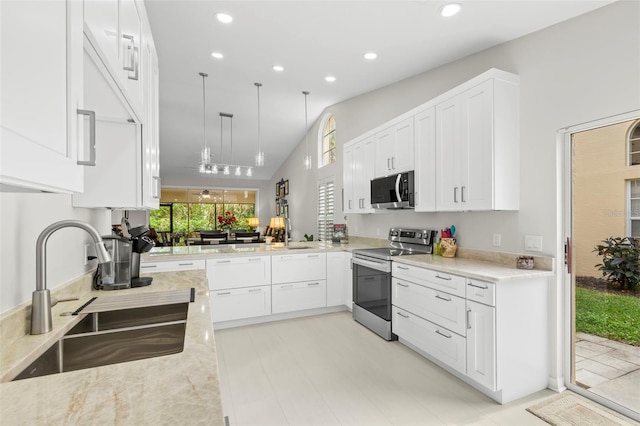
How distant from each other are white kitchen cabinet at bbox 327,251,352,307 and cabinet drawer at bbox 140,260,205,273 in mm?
1607

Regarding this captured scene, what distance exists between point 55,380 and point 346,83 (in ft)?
14.5

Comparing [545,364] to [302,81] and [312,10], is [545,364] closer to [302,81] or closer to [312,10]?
[312,10]

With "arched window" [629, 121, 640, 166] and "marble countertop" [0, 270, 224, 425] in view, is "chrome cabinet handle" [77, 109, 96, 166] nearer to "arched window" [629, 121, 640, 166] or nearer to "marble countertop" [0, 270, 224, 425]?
"marble countertop" [0, 270, 224, 425]

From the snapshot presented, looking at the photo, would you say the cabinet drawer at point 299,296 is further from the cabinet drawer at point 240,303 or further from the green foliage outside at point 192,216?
the green foliage outside at point 192,216

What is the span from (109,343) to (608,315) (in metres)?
3.08

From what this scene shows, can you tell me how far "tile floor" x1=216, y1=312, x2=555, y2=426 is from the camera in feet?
6.72

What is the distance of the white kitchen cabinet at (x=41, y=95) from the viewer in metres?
0.49

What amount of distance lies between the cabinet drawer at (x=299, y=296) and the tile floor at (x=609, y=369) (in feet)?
8.51

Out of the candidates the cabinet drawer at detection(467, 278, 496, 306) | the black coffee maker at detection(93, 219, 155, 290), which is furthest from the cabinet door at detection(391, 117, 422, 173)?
the black coffee maker at detection(93, 219, 155, 290)

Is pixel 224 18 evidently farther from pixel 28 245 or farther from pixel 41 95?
pixel 41 95

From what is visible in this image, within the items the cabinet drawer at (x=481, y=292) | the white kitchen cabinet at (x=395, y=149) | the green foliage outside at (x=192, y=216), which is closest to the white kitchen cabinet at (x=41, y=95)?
the cabinet drawer at (x=481, y=292)

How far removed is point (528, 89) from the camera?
101 inches

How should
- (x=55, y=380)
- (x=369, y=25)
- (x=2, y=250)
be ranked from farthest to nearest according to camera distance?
Answer: (x=369, y=25)
(x=2, y=250)
(x=55, y=380)

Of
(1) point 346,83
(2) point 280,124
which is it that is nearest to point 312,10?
(1) point 346,83
